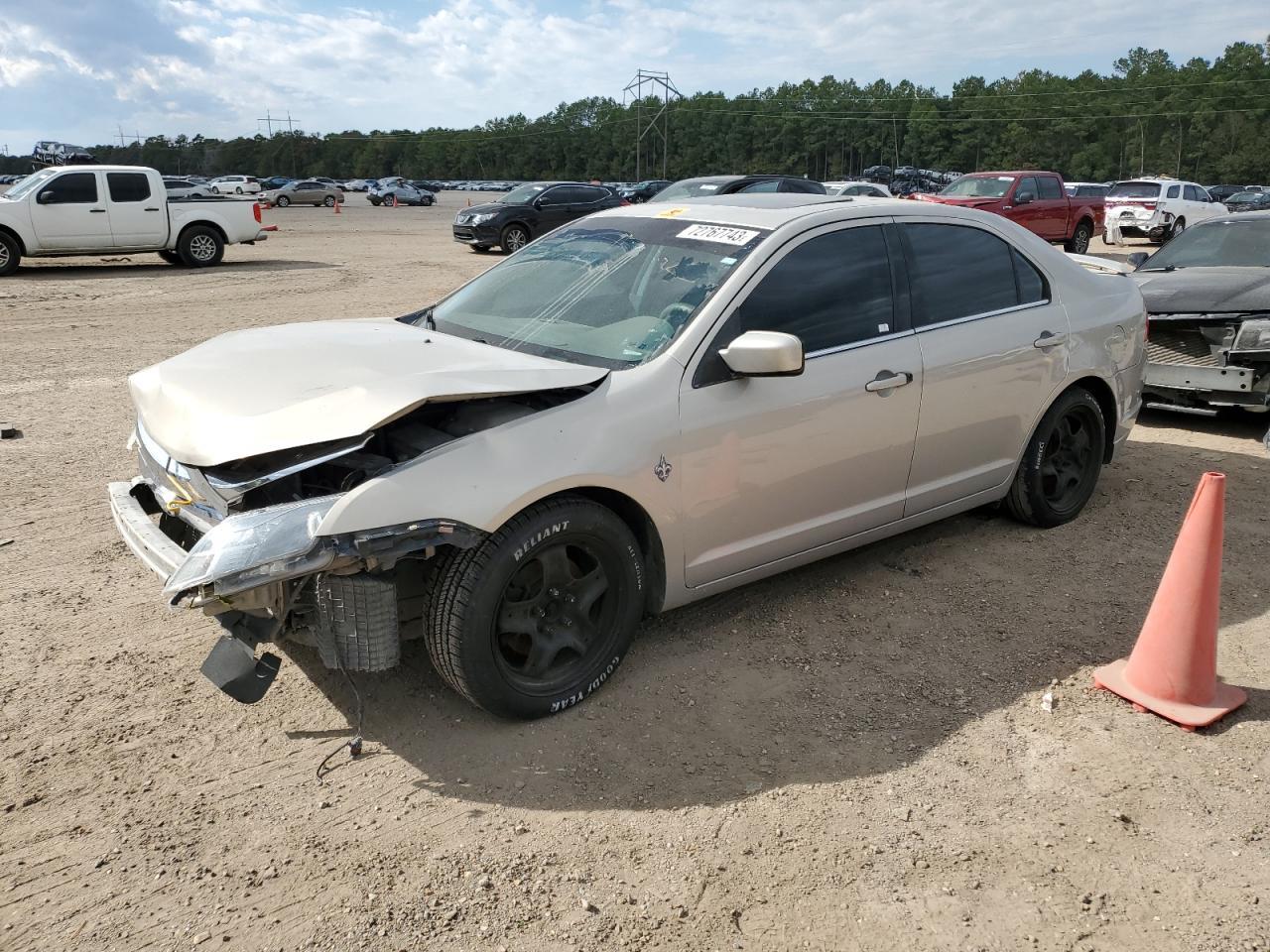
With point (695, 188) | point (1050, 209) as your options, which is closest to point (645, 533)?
point (695, 188)

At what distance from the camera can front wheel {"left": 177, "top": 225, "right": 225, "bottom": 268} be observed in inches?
739

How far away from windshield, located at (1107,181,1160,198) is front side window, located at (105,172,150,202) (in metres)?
23.2

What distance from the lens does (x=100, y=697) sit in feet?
11.7

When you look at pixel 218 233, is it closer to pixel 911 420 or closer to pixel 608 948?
pixel 911 420

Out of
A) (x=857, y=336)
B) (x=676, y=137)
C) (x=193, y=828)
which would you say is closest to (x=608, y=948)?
A: (x=193, y=828)

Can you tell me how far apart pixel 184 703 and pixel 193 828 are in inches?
30.2

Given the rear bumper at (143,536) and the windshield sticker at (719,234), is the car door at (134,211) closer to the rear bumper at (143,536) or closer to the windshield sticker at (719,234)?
the rear bumper at (143,536)

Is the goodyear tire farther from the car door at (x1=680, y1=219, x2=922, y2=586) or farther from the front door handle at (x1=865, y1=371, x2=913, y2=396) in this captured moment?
the front door handle at (x1=865, y1=371, x2=913, y2=396)

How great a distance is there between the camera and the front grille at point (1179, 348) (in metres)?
7.31

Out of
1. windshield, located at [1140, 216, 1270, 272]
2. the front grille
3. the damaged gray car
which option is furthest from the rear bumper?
windshield, located at [1140, 216, 1270, 272]

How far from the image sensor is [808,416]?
3.96 meters

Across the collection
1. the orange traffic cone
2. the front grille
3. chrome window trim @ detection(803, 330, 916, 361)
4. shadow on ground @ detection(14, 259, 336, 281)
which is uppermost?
chrome window trim @ detection(803, 330, 916, 361)

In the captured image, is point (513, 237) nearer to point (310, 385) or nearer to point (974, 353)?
point (974, 353)

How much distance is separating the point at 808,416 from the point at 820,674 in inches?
39.8
